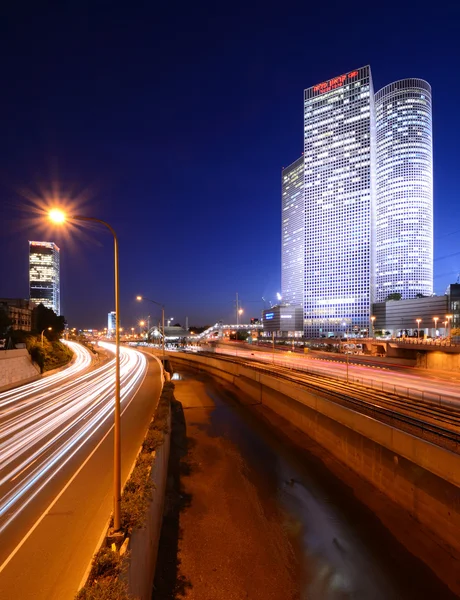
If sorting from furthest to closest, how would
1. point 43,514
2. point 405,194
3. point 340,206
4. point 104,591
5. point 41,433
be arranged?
point 340,206 < point 405,194 < point 41,433 < point 43,514 < point 104,591

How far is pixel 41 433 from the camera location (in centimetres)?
1902

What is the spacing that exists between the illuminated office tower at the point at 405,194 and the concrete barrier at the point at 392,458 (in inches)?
6367

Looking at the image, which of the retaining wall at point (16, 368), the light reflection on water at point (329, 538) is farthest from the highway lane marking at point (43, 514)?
the retaining wall at point (16, 368)

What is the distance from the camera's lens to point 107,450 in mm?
16547

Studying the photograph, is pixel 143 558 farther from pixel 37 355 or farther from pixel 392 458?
pixel 37 355

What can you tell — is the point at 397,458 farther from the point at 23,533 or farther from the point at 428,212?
the point at 428,212

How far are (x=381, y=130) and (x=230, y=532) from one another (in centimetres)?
21915

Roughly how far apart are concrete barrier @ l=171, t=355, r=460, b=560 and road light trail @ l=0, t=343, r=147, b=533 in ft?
53.9

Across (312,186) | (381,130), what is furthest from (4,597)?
(381,130)

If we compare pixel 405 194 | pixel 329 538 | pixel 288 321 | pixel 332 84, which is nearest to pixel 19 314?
pixel 329 538

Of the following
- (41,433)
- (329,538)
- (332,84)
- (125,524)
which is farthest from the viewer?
(332,84)

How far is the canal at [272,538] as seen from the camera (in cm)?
1120

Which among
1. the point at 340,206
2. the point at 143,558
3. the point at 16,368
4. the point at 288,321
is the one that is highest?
the point at 340,206

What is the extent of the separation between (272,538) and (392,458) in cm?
790
